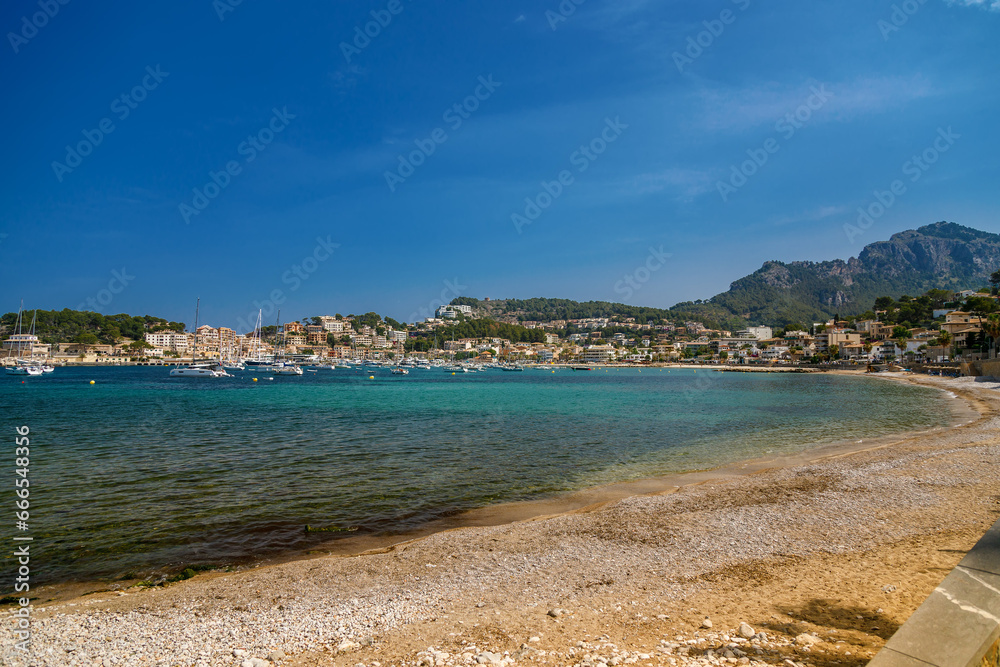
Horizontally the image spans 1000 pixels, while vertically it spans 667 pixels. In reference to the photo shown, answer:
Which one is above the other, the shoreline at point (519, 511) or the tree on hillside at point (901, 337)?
the tree on hillside at point (901, 337)

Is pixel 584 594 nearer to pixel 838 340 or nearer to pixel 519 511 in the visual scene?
pixel 519 511

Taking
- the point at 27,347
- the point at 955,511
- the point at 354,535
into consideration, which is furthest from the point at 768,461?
the point at 27,347

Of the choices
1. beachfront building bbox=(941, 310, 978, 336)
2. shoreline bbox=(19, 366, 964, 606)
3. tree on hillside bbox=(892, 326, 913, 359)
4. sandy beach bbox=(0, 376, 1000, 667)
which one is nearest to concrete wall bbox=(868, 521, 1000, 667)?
sandy beach bbox=(0, 376, 1000, 667)

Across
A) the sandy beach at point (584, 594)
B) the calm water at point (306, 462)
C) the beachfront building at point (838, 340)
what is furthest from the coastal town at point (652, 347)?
the sandy beach at point (584, 594)

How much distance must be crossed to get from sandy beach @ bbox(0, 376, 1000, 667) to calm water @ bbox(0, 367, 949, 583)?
161 centimetres

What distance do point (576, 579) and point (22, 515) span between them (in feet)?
32.1

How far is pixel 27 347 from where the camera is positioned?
107 m

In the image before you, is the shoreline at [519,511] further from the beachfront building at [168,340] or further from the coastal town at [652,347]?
the beachfront building at [168,340]

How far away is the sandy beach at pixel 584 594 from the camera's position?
14.0ft

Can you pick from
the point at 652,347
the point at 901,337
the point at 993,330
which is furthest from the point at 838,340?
the point at 993,330

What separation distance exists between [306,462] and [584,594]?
1051 cm

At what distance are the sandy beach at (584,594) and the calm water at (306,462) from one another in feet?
5.30

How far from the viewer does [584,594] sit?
5.50 metres

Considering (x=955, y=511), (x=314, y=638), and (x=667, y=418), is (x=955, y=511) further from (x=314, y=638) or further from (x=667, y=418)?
(x=667, y=418)
